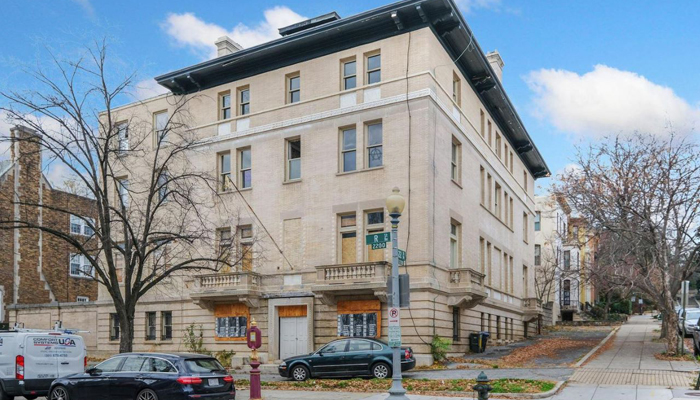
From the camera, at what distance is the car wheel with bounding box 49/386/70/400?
1703cm

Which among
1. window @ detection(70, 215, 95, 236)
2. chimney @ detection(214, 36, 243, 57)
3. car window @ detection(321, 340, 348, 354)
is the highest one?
chimney @ detection(214, 36, 243, 57)

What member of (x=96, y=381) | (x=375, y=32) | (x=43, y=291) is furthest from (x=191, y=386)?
(x=43, y=291)

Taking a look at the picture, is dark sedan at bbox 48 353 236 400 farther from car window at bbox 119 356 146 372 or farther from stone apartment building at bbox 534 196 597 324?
stone apartment building at bbox 534 196 597 324

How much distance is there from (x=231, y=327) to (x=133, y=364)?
53.4 ft

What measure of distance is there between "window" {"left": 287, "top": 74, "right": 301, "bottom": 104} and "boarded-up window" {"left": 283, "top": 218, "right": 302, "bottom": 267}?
5.79 metres

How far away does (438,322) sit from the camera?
28.6 metres

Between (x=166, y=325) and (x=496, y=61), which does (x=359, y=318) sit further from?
(x=496, y=61)

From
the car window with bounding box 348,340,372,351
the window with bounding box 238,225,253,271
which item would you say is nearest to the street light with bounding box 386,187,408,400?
the car window with bounding box 348,340,372,351

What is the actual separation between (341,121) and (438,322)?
383 inches

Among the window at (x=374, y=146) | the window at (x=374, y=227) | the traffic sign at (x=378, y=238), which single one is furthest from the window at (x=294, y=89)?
the traffic sign at (x=378, y=238)

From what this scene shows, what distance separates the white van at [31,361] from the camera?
1744cm

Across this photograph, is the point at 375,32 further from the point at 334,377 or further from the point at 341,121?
the point at 334,377

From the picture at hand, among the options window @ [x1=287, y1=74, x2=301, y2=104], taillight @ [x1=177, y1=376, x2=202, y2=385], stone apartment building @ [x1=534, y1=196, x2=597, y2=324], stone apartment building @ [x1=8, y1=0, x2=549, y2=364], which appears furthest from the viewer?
stone apartment building @ [x1=534, y1=196, x2=597, y2=324]

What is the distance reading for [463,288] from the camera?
2972cm
